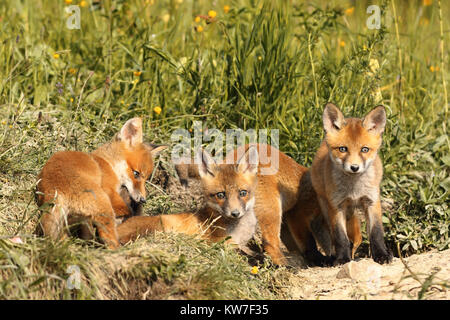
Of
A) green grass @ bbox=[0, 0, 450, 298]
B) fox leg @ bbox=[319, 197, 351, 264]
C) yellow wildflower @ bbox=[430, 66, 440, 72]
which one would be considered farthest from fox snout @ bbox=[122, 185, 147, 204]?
yellow wildflower @ bbox=[430, 66, 440, 72]

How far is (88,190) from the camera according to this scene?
12.6ft

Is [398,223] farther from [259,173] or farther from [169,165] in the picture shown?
[169,165]

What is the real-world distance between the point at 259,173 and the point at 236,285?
1397 mm

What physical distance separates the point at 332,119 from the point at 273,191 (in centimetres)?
74

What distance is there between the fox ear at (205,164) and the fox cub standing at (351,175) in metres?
0.88

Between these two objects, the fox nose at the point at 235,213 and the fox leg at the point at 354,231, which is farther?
the fox leg at the point at 354,231

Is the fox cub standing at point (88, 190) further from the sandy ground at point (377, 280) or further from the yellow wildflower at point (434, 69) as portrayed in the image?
the yellow wildflower at point (434, 69)

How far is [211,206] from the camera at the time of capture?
475 cm

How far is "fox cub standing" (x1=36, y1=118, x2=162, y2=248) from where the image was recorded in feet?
12.7

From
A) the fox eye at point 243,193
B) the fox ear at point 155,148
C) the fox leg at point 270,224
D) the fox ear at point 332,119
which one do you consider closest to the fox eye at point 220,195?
the fox eye at point 243,193

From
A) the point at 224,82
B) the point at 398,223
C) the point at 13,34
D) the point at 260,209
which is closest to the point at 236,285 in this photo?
the point at 260,209

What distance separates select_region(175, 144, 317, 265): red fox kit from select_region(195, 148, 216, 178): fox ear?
25cm

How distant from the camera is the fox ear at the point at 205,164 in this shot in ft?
15.9

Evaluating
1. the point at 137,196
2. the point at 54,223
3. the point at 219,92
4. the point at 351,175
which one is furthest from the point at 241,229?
the point at 219,92
